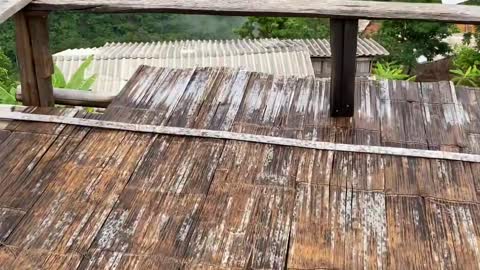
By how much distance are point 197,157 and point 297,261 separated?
0.72m

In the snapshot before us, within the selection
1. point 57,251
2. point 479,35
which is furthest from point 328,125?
point 479,35

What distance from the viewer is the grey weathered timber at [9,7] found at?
2473 mm

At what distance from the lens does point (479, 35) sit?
13195mm

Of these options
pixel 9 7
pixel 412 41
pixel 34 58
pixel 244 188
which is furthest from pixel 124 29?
pixel 244 188

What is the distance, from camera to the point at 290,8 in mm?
2559

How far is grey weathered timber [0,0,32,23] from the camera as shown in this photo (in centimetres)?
247

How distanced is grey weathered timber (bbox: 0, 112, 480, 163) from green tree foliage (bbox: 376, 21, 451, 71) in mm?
11490

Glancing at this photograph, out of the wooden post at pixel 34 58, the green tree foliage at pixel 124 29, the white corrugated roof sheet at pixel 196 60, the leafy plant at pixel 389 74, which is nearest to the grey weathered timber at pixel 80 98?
the wooden post at pixel 34 58

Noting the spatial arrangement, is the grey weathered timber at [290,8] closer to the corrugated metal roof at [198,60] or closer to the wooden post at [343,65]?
the wooden post at [343,65]

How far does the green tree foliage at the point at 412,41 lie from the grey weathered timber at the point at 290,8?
11.3 meters

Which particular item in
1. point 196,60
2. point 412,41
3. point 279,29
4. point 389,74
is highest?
point 389,74

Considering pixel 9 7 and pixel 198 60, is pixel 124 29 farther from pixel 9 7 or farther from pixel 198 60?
pixel 9 7

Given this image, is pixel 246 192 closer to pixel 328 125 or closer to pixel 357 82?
pixel 328 125

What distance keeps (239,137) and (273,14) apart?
1.78 feet
